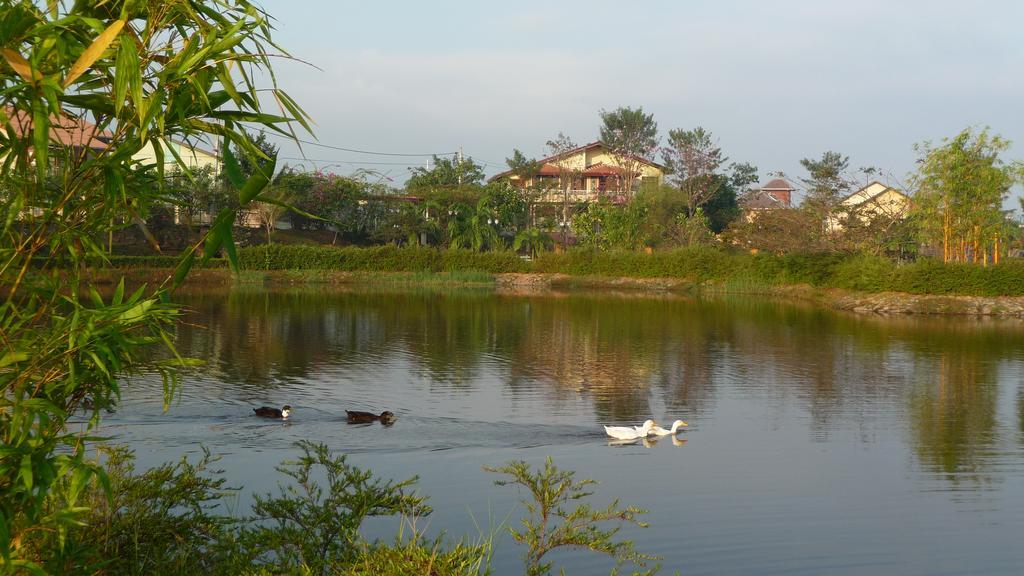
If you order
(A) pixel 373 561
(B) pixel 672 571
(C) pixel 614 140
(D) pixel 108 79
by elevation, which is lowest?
(B) pixel 672 571

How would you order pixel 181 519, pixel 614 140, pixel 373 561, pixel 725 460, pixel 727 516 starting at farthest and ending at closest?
pixel 614 140, pixel 725 460, pixel 727 516, pixel 181 519, pixel 373 561

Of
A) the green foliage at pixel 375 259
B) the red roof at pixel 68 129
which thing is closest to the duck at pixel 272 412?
the red roof at pixel 68 129

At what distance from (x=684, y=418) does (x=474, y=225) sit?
38642 mm

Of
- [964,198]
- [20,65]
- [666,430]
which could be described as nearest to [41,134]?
[20,65]

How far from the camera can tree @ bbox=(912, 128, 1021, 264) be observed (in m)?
36.9

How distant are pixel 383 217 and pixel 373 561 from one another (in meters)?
50.7

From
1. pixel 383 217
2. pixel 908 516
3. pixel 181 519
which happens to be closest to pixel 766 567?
pixel 908 516

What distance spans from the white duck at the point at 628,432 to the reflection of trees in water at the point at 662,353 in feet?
4.75

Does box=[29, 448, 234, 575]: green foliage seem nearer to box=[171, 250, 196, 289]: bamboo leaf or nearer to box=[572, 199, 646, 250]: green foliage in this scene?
box=[171, 250, 196, 289]: bamboo leaf

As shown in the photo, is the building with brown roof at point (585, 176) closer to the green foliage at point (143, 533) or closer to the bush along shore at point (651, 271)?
the bush along shore at point (651, 271)

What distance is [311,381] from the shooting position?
656 inches

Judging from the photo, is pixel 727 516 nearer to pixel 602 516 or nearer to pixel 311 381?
pixel 602 516

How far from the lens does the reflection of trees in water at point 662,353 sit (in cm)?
1523

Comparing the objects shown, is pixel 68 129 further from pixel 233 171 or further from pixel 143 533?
pixel 143 533
